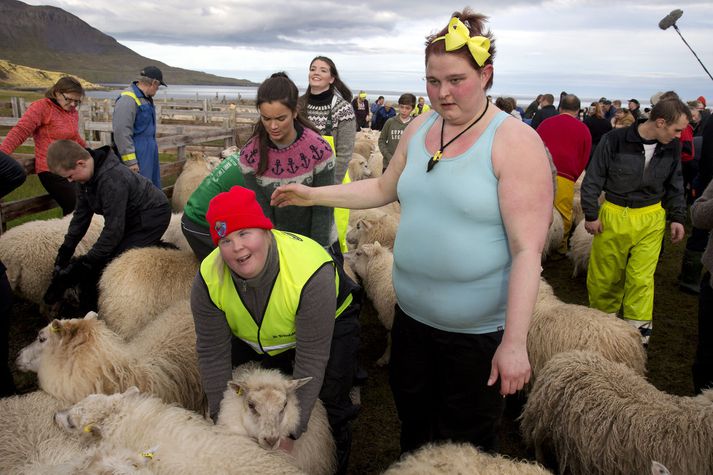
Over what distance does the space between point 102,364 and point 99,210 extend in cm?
163

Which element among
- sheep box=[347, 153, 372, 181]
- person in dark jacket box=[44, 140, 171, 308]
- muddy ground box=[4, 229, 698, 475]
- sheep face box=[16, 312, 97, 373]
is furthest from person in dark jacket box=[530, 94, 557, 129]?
sheep face box=[16, 312, 97, 373]

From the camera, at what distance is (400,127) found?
795 cm

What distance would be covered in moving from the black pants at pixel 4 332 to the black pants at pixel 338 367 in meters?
1.50

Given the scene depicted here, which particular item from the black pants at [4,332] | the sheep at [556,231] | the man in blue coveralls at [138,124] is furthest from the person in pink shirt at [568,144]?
the black pants at [4,332]

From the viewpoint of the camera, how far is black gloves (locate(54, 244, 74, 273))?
3.98 metres

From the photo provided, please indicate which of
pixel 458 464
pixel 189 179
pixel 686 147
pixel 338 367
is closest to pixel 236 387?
pixel 338 367

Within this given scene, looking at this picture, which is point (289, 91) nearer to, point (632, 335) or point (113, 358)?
point (113, 358)

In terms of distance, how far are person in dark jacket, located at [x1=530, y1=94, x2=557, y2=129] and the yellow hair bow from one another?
27.7ft

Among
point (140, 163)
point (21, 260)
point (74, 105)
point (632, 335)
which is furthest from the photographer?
point (140, 163)

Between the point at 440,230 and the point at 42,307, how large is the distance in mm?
4377

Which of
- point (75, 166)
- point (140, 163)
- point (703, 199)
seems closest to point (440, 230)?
point (703, 199)

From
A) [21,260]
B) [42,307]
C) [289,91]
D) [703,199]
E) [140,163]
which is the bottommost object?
[42,307]

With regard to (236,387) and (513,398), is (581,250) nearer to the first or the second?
(513,398)

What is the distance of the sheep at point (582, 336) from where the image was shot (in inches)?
135
